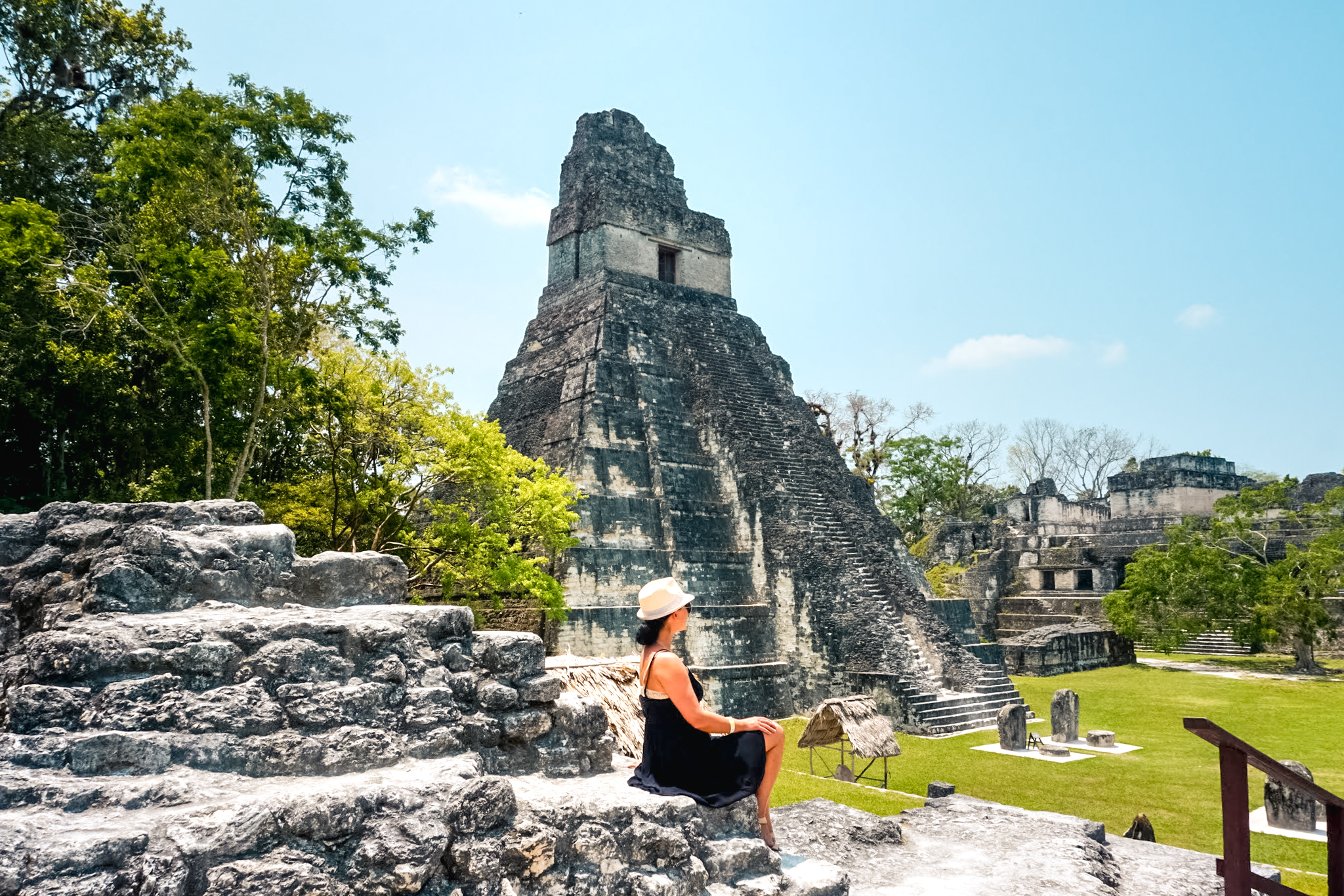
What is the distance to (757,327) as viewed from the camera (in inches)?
768

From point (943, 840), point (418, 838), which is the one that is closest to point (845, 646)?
point (943, 840)

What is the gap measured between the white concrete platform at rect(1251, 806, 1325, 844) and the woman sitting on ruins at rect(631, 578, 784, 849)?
604cm

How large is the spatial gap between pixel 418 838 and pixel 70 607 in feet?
5.84

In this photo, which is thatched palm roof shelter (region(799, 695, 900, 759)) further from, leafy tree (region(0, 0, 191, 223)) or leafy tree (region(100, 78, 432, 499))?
leafy tree (region(0, 0, 191, 223))

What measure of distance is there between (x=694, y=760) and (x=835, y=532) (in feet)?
40.0

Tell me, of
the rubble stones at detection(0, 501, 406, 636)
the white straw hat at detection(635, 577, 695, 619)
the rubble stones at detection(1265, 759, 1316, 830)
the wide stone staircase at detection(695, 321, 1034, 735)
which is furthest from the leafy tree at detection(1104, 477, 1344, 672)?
the rubble stones at detection(0, 501, 406, 636)

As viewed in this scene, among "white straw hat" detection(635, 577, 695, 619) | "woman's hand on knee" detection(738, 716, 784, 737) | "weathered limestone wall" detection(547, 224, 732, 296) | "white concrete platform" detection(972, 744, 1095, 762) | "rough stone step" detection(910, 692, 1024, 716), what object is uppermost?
"weathered limestone wall" detection(547, 224, 732, 296)

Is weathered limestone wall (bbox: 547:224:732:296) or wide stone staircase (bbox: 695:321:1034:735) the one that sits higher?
weathered limestone wall (bbox: 547:224:732:296)

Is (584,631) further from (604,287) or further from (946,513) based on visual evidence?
(946,513)

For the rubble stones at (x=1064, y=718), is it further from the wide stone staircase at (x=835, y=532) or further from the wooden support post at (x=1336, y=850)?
the wooden support post at (x=1336, y=850)

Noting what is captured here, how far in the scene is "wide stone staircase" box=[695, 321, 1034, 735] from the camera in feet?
42.3

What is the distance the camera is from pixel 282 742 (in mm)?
3039

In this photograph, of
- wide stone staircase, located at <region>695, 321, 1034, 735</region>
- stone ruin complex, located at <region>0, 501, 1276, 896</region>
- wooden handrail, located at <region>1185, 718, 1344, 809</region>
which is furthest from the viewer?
wide stone staircase, located at <region>695, 321, 1034, 735</region>

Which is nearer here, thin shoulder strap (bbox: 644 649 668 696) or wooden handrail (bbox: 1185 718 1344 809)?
wooden handrail (bbox: 1185 718 1344 809)
